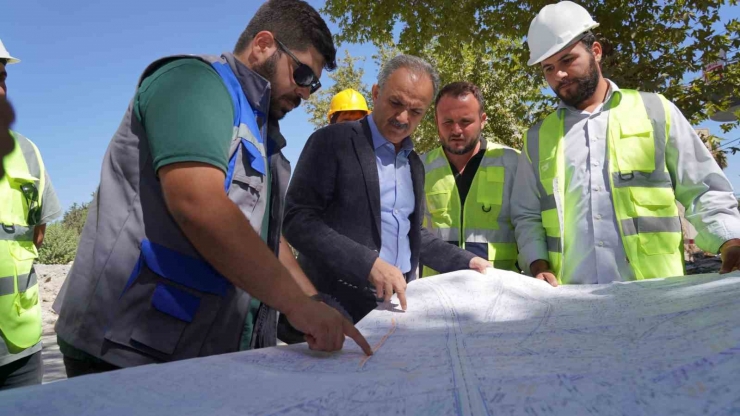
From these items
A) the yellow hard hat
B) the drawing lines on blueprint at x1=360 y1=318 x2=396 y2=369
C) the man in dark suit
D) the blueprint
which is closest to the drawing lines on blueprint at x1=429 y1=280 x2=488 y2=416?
the blueprint

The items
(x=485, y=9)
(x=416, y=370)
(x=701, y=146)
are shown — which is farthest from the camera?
(x=485, y=9)

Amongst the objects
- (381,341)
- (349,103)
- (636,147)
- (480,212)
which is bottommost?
(381,341)

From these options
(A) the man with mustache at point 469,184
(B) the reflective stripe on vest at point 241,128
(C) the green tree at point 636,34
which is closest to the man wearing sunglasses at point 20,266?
(B) the reflective stripe on vest at point 241,128

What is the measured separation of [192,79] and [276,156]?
603 mm

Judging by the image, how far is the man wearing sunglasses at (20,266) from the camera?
2.63 m

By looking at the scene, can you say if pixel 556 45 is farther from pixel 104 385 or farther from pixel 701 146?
pixel 104 385

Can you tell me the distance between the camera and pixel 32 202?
2.99m

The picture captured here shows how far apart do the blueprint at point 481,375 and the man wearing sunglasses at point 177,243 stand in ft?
0.57

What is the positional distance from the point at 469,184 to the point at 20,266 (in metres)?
2.43

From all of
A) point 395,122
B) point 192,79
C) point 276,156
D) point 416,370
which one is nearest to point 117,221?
point 192,79

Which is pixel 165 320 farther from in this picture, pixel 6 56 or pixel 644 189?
pixel 6 56

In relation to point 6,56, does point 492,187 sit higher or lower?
lower

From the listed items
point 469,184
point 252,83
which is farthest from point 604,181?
point 252,83

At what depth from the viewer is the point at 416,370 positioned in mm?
1163
